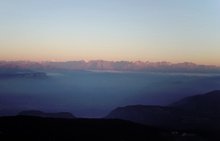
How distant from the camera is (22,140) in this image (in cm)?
13450

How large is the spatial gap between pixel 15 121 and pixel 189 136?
485 ft

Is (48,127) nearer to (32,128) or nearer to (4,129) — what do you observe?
(32,128)

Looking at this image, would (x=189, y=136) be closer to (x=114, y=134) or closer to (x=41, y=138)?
(x=114, y=134)

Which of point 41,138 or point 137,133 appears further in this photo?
point 137,133

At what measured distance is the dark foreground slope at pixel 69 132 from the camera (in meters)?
151

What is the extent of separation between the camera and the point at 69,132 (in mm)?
167625

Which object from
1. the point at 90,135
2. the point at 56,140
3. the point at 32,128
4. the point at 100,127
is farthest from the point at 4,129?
the point at 100,127

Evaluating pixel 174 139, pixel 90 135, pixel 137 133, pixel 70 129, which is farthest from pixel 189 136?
pixel 70 129

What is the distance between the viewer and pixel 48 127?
177000 millimetres

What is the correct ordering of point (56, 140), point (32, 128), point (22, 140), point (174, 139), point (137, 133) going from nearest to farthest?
point (22, 140), point (56, 140), point (174, 139), point (32, 128), point (137, 133)

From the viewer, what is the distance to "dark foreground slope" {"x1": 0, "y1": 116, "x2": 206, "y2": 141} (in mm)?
151288

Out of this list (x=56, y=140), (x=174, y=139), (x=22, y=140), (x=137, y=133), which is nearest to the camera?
(x=22, y=140)

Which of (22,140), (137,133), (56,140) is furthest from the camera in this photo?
(137,133)

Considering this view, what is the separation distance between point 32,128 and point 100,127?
59863mm
